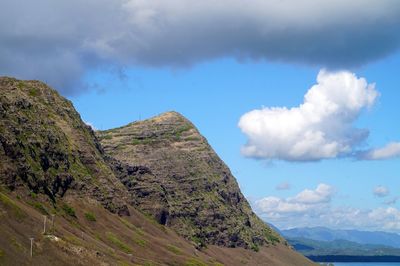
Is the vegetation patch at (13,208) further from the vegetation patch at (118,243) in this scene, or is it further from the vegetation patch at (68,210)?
the vegetation patch at (118,243)

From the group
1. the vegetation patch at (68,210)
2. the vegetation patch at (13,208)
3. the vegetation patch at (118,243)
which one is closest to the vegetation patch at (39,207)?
the vegetation patch at (68,210)

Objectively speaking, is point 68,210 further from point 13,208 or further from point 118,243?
point 13,208

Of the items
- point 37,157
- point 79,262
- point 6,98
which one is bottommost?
point 79,262

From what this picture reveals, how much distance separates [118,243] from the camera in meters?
192

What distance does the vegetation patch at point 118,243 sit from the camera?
191000 millimetres

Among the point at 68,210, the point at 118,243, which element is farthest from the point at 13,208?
the point at 118,243

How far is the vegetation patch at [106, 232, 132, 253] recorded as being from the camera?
191000 millimetres

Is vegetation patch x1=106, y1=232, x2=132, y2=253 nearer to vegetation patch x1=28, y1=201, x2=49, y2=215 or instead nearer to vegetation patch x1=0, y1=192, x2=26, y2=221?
vegetation patch x1=28, y1=201, x2=49, y2=215

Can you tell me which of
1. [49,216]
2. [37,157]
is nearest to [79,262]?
[49,216]

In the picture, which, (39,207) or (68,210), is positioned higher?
(68,210)

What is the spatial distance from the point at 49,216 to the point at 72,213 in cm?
2082

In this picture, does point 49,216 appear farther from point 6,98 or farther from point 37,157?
point 6,98

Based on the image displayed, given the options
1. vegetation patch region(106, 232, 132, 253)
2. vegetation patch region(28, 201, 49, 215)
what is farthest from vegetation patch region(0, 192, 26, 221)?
vegetation patch region(106, 232, 132, 253)

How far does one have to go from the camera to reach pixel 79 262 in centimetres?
14562
